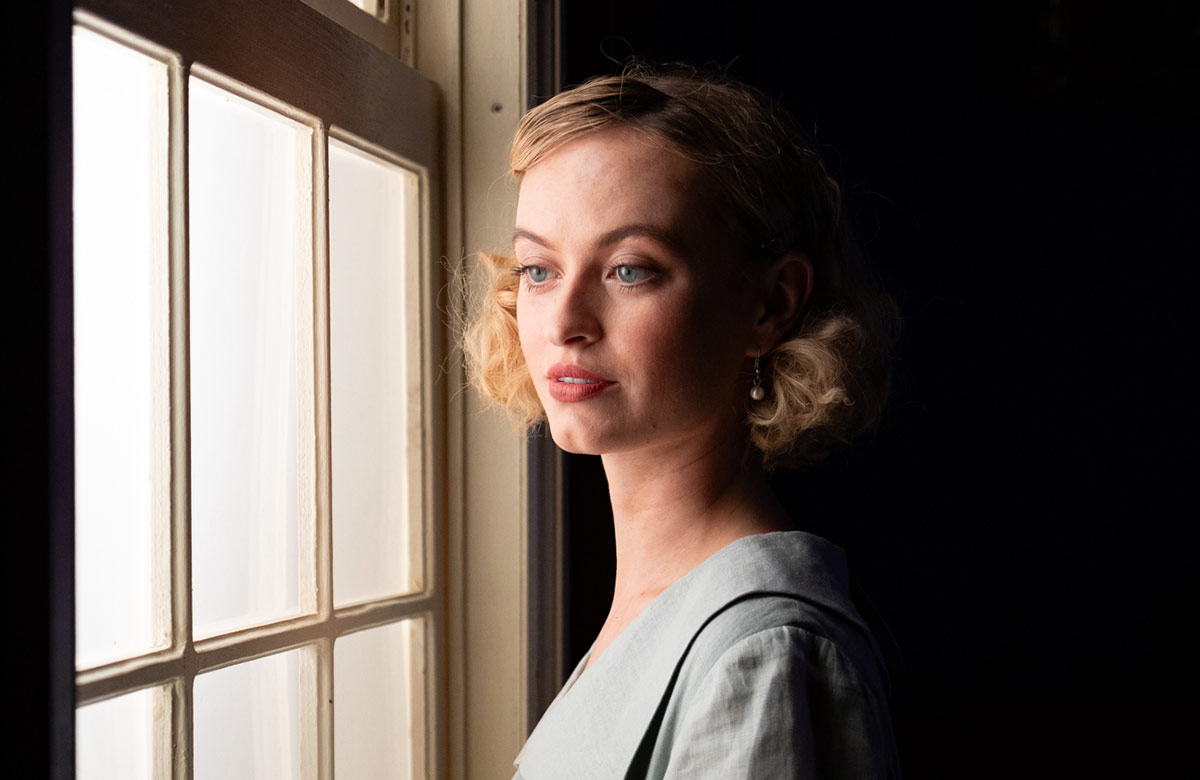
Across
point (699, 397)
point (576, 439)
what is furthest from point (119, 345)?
point (699, 397)

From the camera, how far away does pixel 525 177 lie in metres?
1.05

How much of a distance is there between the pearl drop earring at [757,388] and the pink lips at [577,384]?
0.17m

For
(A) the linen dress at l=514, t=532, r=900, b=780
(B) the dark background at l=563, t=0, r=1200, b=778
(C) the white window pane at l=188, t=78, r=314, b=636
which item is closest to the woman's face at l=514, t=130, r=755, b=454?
(A) the linen dress at l=514, t=532, r=900, b=780

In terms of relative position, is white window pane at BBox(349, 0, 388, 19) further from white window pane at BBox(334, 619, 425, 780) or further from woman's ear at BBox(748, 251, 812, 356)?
white window pane at BBox(334, 619, 425, 780)

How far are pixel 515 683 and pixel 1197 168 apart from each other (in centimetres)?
195

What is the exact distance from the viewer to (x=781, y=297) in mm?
1052

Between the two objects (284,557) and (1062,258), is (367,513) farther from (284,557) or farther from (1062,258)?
(1062,258)

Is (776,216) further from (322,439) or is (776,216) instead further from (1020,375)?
(1020,375)

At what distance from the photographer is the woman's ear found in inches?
40.9

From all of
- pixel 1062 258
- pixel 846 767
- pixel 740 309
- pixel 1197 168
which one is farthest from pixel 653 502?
pixel 1197 168

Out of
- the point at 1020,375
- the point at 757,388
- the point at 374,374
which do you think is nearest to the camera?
the point at 757,388

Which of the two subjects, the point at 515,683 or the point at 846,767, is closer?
the point at 846,767

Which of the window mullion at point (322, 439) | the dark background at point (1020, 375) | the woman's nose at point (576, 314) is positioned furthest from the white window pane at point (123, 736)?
the dark background at point (1020, 375)

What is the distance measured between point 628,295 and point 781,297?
0.19m
